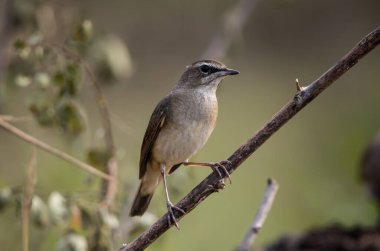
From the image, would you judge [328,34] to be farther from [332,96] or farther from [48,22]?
A: [48,22]

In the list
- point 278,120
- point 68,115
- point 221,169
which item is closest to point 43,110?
point 68,115

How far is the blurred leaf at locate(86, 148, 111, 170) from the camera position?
521cm

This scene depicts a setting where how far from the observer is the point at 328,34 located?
34.4 ft

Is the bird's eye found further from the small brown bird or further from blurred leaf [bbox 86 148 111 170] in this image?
blurred leaf [bbox 86 148 111 170]

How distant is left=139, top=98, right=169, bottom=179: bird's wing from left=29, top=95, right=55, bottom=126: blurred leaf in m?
0.55

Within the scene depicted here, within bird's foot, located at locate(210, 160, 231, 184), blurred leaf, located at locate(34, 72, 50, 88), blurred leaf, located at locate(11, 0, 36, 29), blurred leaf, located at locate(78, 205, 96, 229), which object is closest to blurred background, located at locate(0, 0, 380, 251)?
blurred leaf, located at locate(11, 0, 36, 29)

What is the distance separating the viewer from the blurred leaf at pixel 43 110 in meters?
4.98

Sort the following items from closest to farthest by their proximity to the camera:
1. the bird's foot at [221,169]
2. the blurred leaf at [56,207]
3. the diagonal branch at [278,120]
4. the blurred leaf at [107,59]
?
1. the diagonal branch at [278,120]
2. the bird's foot at [221,169]
3. the blurred leaf at [56,207]
4. the blurred leaf at [107,59]

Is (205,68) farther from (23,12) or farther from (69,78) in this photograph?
(23,12)

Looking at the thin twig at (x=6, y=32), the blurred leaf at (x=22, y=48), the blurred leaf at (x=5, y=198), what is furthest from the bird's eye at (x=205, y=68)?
the thin twig at (x=6, y=32)

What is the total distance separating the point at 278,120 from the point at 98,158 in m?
1.70

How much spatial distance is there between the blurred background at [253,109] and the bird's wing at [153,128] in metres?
1.48

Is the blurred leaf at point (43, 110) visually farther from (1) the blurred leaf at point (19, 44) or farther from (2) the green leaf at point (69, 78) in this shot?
(1) the blurred leaf at point (19, 44)

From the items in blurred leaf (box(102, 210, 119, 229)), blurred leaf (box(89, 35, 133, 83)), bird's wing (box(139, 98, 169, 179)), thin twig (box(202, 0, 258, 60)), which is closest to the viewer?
blurred leaf (box(102, 210, 119, 229))
